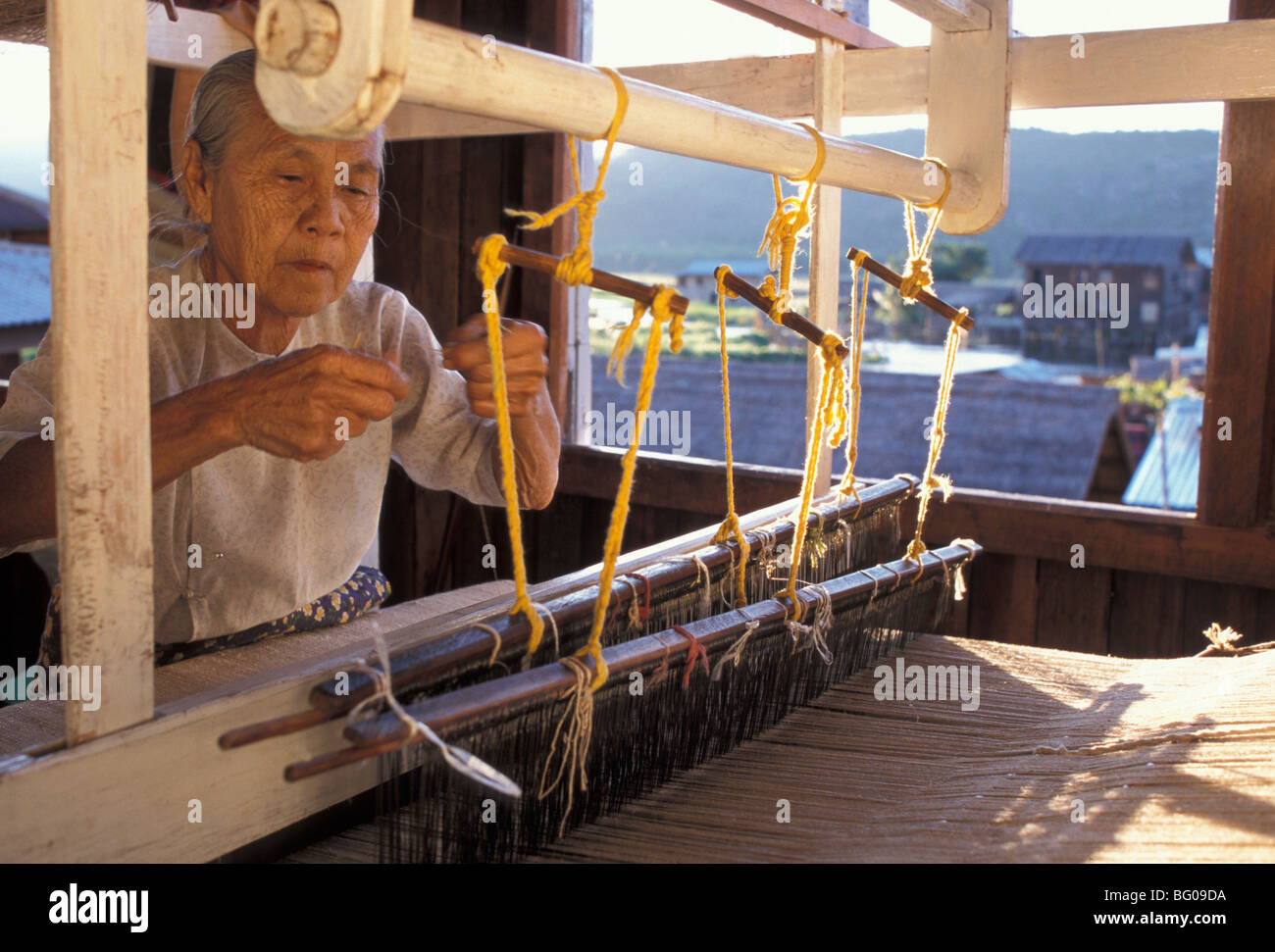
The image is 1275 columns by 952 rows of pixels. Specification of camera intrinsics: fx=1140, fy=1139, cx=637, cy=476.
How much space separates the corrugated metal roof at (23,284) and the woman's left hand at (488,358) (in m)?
6.63

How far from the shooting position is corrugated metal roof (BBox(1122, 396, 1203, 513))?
21.4ft

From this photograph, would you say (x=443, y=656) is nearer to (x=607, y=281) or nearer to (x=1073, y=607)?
(x=607, y=281)

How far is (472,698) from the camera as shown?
1095mm

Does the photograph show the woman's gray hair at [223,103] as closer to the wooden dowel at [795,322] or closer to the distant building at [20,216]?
the wooden dowel at [795,322]

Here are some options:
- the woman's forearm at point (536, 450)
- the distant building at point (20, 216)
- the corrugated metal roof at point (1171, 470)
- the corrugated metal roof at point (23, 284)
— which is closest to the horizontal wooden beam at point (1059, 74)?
the woman's forearm at point (536, 450)

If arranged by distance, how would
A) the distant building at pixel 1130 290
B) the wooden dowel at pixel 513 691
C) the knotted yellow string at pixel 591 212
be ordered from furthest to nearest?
the distant building at pixel 1130 290 → the knotted yellow string at pixel 591 212 → the wooden dowel at pixel 513 691

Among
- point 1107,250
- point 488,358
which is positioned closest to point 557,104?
point 488,358

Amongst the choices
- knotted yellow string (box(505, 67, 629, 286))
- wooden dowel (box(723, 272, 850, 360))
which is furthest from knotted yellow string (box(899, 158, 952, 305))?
knotted yellow string (box(505, 67, 629, 286))

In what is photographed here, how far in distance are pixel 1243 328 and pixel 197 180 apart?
2435 mm

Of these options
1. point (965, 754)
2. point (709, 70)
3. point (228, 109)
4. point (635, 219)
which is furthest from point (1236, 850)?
point (635, 219)

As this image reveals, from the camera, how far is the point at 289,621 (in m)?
1.94

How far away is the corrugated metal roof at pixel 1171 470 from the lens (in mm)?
6523

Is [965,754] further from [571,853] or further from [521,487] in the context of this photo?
[521,487]

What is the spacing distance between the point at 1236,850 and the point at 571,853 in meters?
0.67
